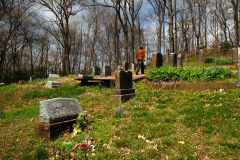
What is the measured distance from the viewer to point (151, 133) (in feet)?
12.4

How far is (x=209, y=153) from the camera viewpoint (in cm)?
297

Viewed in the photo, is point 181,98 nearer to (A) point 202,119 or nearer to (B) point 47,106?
(A) point 202,119

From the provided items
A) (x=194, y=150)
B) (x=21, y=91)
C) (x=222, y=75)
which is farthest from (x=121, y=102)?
(x=21, y=91)

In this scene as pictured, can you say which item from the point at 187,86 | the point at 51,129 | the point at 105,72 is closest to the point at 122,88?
the point at 187,86

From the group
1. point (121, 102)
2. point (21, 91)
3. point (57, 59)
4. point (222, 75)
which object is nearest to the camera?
point (121, 102)

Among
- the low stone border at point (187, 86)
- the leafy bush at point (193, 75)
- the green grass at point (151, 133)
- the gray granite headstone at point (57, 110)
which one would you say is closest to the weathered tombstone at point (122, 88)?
the green grass at point (151, 133)

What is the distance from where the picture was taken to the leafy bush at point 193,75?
303 inches

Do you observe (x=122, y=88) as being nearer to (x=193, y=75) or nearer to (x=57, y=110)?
(x=57, y=110)

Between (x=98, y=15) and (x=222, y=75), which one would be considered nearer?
(x=222, y=75)

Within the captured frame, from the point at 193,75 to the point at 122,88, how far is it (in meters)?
3.91

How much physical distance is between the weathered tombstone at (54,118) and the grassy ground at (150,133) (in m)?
0.19

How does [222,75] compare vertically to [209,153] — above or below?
above

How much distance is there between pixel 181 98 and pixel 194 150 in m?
3.17

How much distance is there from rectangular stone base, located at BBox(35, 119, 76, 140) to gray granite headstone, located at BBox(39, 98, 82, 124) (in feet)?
0.33
